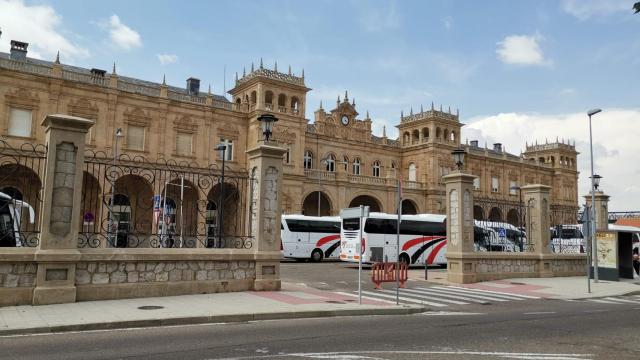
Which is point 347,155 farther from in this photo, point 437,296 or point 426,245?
Answer: point 437,296

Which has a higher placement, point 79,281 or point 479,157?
point 479,157

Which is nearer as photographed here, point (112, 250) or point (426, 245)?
point (112, 250)

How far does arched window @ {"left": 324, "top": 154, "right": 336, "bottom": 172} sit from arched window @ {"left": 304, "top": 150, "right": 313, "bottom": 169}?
1.83 m

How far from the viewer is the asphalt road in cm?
720

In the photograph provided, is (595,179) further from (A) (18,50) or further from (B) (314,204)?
(A) (18,50)

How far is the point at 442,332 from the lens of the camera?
30.6ft

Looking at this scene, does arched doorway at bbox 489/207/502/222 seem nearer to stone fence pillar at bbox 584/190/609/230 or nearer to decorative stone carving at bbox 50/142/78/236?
stone fence pillar at bbox 584/190/609/230

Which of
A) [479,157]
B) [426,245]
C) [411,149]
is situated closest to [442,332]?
[426,245]

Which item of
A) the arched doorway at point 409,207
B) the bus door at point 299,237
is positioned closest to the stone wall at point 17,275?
the bus door at point 299,237

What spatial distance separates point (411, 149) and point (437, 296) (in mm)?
43560

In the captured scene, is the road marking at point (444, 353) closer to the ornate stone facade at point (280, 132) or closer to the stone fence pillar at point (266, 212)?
the stone fence pillar at point (266, 212)

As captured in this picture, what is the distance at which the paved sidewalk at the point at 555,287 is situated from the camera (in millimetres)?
17695

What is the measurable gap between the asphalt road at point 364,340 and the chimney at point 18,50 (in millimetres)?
39974

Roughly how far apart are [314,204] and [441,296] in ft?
113
